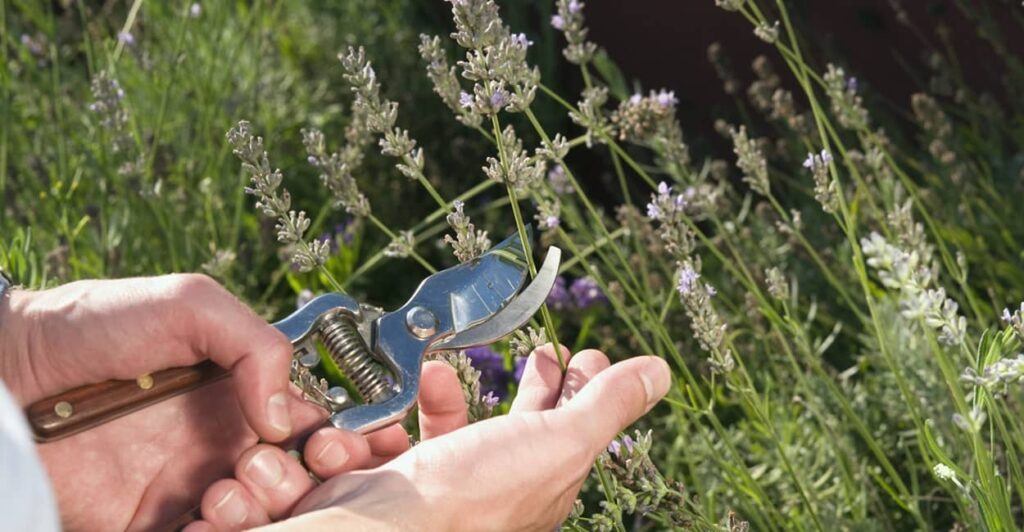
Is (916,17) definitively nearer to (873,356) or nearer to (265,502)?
(873,356)

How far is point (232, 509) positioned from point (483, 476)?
31cm

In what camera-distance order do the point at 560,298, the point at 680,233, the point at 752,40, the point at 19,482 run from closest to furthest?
the point at 19,482, the point at 680,233, the point at 560,298, the point at 752,40

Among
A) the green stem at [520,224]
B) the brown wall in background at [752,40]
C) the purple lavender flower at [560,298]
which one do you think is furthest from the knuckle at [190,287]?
the brown wall in background at [752,40]

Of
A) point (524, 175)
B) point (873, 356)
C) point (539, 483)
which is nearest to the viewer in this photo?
point (539, 483)

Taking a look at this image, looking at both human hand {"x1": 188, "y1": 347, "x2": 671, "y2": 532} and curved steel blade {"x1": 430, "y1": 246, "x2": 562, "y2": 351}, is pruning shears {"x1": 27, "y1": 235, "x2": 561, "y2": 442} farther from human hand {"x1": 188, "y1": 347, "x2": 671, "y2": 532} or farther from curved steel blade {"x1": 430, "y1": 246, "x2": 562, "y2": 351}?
human hand {"x1": 188, "y1": 347, "x2": 671, "y2": 532}

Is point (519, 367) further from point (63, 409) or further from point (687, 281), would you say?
point (63, 409)

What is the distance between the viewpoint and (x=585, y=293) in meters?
2.87

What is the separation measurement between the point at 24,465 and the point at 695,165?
2.94 meters

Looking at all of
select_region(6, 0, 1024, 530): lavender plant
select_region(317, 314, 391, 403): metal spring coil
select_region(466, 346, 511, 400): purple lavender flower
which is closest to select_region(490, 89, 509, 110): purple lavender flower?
select_region(6, 0, 1024, 530): lavender plant

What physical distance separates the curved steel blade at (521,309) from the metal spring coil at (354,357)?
77 millimetres

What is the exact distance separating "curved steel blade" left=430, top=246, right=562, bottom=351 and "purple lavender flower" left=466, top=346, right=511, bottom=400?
93 cm

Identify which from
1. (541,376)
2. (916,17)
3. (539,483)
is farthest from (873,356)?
(916,17)

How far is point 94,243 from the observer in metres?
2.83

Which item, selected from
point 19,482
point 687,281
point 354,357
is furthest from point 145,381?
point 19,482
